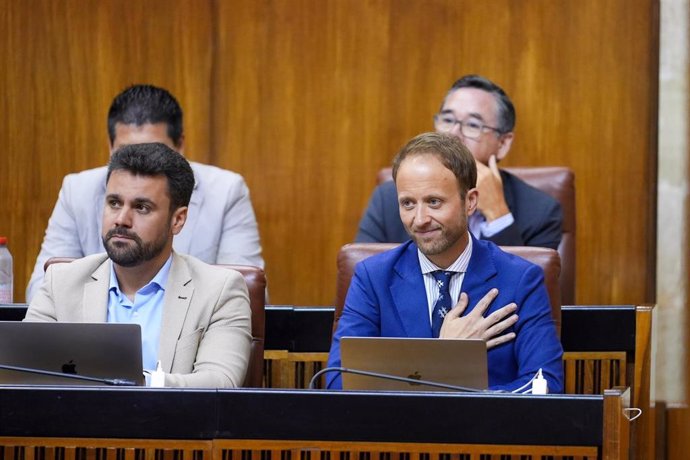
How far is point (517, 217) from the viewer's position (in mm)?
3717

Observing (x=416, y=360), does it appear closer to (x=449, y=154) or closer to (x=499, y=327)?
(x=499, y=327)

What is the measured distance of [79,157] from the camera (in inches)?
184

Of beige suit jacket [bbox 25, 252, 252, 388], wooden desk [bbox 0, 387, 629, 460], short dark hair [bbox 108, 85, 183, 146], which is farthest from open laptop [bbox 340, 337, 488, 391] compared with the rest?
short dark hair [bbox 108, 85, 183, 146]

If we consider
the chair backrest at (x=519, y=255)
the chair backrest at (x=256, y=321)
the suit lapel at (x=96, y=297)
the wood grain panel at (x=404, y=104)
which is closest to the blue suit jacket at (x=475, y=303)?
Answer: the chair backrest at (x=519, y=255)

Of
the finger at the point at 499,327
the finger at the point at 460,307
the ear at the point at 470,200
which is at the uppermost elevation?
the ear at the point at 470,200

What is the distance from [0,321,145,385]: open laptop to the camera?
2.38m

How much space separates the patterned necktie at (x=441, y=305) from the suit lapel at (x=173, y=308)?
21.0 inches

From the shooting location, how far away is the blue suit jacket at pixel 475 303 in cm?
265

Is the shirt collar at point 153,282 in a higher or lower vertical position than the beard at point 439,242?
lower

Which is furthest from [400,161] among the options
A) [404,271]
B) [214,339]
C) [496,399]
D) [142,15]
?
[142,15]

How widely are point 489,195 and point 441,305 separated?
3.19ft

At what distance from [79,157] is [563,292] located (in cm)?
195

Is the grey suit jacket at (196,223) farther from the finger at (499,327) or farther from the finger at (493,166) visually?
the finger at (499,327)

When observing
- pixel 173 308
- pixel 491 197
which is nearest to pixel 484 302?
pixel 173 308
